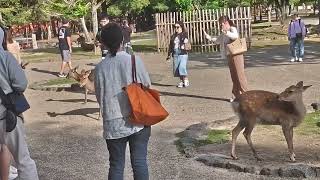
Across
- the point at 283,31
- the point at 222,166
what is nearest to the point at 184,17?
the point at 283,31

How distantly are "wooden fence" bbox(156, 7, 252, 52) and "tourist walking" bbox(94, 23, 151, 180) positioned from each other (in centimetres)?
1869

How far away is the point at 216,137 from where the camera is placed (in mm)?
8492

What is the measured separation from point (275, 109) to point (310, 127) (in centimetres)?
225

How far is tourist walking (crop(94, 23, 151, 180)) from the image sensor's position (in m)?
4.98

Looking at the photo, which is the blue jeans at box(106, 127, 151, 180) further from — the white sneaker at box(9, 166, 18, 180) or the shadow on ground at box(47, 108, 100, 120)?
the shadow on ground at box(47, 108, 100, 120)

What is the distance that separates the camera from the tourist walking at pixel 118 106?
16.3ft

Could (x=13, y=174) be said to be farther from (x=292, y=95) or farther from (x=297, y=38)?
(x=297, y=38)

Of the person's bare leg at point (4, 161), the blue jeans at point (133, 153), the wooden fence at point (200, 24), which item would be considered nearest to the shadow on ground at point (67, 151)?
the person's bare leg at point (4, 161)

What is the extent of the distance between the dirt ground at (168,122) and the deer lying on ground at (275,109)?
449mm

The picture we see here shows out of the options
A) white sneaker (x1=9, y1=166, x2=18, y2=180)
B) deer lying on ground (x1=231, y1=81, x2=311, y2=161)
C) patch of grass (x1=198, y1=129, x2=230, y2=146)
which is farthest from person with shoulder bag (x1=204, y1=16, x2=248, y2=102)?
white sneaker (x1=9, y1=166, x2=18, y2=180)

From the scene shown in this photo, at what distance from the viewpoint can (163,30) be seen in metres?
24.5

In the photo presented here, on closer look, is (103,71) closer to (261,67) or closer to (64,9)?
(261,67)

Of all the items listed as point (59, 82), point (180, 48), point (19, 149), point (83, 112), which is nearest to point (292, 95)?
point (19, 149)

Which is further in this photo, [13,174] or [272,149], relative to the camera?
[272,149]
